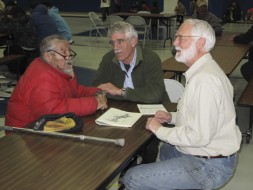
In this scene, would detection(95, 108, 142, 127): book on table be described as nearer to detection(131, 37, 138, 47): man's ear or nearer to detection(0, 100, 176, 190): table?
detection(0, 100, 176, 190): table

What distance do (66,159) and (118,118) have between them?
1.93ft

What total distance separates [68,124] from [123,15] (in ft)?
27.7

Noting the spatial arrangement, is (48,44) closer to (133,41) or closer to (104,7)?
(133,41)

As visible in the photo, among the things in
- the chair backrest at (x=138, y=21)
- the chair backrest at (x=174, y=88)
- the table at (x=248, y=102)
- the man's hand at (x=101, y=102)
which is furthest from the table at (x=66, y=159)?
the chair backrest at (x=138, y=21)

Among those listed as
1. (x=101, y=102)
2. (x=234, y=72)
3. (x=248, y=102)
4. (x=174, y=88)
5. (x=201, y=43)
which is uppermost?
(x=201, y=43)

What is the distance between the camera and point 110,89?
8.71 feet

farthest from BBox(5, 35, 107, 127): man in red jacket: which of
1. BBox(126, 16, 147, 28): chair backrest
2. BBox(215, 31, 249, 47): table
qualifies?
BBox(126, 16, 147, 28): chair backrest

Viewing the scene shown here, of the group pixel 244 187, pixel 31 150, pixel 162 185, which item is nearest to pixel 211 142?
pixel 162 185

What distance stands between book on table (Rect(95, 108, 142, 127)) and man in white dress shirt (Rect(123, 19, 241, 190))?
223 mm

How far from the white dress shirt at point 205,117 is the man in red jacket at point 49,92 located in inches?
21.6

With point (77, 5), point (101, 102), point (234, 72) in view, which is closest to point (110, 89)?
point (101, 102)

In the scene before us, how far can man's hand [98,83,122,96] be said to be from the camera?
8.59 ft

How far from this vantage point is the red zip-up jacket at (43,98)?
2.17 meters

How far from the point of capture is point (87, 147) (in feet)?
6.02
